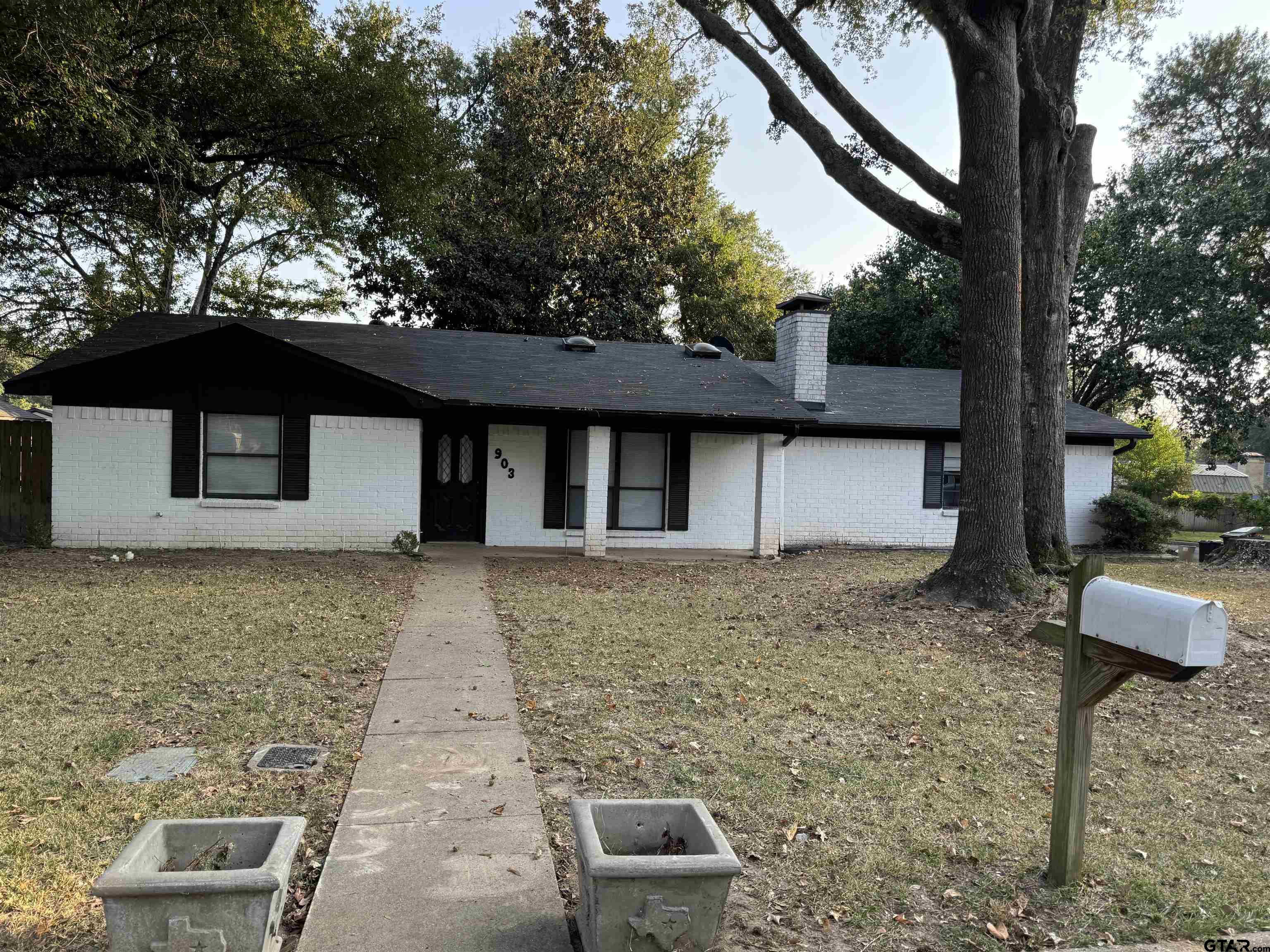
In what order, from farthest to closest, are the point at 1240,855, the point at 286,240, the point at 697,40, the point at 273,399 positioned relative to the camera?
the point at 286,240
the point at 697,40
the point at 273,399
the point at 1240,855

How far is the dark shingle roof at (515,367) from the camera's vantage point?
14.7m

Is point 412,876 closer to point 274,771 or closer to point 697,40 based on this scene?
point 274,771

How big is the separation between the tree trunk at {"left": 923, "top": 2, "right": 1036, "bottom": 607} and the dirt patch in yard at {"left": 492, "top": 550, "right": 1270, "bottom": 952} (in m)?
0.71

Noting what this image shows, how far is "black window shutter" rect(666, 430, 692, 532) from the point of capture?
15820 millimetres

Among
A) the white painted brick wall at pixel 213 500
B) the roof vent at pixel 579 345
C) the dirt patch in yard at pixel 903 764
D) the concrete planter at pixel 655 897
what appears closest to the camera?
the concrete planter at pixel 655 897

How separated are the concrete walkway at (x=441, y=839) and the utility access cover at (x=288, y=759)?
0.26 metres

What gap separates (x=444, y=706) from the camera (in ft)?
18.8

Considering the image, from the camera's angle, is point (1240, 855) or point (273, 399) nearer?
point (1240, 855)

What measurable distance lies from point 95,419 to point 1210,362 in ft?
92.4

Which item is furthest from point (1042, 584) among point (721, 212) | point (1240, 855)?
point (721, 212)

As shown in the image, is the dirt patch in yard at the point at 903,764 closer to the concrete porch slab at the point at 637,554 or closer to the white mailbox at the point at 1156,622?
the white mailbox at the point at 1156,622

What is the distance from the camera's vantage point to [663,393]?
15.7 m

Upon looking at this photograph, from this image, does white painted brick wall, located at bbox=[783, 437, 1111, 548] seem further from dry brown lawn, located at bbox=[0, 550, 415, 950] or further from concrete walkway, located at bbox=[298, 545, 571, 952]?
concrete walkway, located at bbox=[298, 545, 571, 952]

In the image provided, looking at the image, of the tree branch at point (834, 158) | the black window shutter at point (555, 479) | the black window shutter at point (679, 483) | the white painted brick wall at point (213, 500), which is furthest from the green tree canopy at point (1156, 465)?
the white painted brick wall at point (213, 500)
